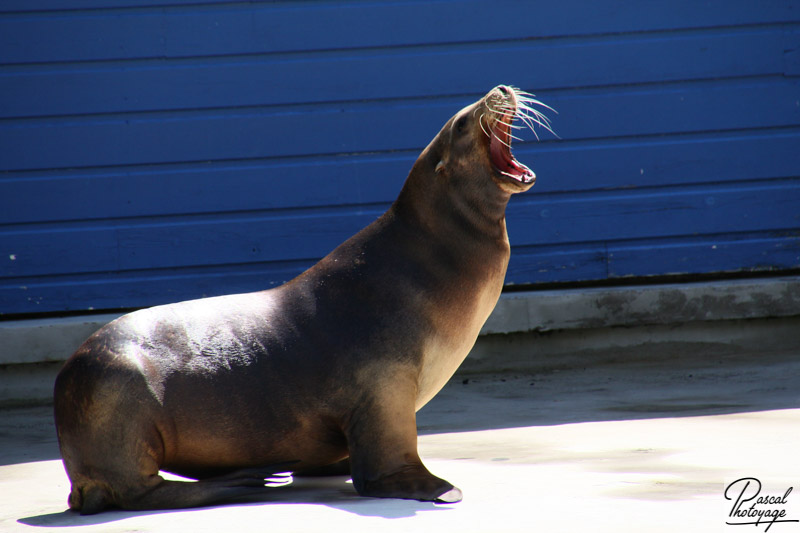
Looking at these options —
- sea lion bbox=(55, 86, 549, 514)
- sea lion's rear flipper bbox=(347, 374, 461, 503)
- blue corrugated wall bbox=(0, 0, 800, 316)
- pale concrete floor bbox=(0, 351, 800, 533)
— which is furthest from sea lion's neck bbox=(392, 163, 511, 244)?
blue corrugated wall bbox=(0, 0, 800, 316)

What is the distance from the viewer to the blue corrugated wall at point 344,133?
6.12 metres

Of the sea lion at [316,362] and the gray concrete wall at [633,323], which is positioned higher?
the sea lion at [316,362]

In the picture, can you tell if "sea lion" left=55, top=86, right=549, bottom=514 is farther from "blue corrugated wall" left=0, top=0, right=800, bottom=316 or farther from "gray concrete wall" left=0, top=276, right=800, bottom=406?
"blue corrugated wall" left=0, top=0, right=800, bottom=316

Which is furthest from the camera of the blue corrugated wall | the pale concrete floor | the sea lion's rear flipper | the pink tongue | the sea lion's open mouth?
the blue corrugated wall

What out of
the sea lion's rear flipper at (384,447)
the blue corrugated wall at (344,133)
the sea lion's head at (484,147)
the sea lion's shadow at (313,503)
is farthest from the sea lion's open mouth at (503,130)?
the blue corrugated wall at (344,133)

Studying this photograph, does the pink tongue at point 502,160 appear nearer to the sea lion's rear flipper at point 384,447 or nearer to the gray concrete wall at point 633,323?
the sea lion's rear flipper at point 384,447

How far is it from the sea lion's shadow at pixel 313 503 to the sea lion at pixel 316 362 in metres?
0.05

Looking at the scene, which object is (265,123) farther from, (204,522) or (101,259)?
(204,522)

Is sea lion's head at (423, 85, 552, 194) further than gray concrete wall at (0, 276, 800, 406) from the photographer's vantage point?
No

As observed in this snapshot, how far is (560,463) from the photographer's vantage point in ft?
10.8

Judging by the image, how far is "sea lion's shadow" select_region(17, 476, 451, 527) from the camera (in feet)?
8.72

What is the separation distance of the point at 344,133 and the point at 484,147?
3235mm

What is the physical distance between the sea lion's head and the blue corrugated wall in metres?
3.10

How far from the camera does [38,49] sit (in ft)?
20.0
